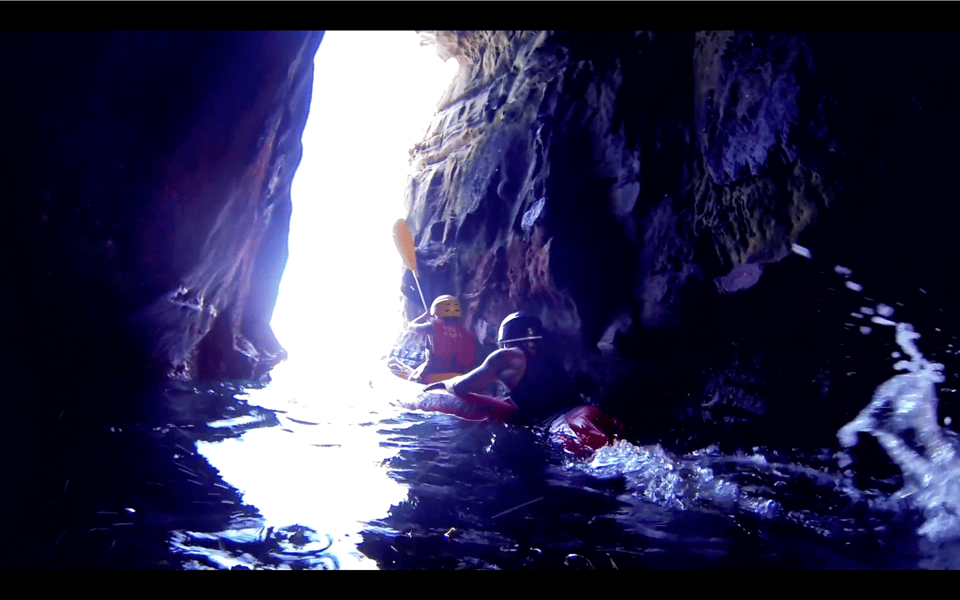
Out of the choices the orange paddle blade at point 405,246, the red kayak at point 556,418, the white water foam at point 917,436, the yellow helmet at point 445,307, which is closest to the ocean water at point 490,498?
the white water foam at point 917,436

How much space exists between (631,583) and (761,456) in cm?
279

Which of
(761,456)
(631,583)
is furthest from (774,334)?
(631,583)

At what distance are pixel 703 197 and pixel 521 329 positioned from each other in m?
2.60

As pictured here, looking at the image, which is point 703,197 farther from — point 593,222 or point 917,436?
point 917,436

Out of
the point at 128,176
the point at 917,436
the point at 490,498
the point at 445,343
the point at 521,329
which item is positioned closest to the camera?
the point at 490,498

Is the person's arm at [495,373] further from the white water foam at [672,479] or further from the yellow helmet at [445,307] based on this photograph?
the yellow helmet at [445,307]

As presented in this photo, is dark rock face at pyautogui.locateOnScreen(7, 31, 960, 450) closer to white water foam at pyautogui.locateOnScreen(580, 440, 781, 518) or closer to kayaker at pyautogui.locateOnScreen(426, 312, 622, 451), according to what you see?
kayaker at pyautogui.locateOnScreen(426, 312, 622, 451)

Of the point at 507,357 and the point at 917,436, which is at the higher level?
the point at 507,357

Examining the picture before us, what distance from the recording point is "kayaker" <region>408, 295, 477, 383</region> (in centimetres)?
820

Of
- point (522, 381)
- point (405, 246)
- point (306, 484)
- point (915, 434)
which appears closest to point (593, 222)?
point (522, 381)

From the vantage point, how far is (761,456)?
12.7 feet

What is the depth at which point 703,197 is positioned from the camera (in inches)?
188

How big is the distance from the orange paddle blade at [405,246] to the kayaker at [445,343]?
143cm

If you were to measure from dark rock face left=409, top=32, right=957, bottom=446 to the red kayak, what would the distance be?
65 centimetres
